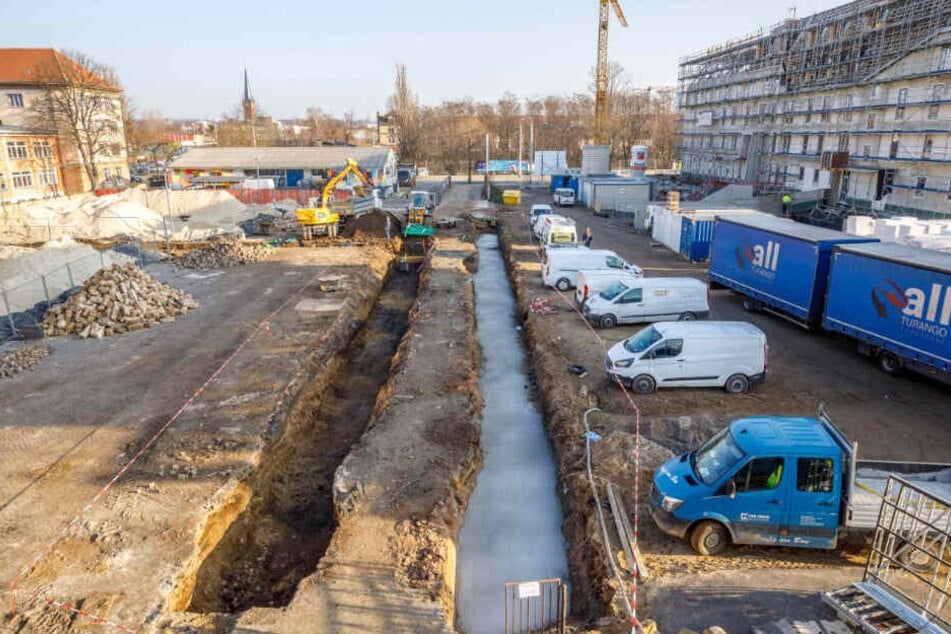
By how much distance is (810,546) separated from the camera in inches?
360

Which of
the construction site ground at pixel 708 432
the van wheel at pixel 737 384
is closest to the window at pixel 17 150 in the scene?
the construction site ground at pixel 708 432

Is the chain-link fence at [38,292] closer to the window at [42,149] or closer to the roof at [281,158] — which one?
the window at [42,149]

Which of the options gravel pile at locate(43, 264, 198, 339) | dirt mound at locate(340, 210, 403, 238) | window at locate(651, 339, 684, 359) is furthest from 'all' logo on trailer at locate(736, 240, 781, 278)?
dirt mound at locate(340, 210, 403, 238)

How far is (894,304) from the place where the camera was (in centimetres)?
1528

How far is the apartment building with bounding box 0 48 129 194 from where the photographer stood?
5731 centimetres

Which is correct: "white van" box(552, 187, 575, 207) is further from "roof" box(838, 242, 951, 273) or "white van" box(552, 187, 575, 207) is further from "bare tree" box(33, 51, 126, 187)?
"bare tree" box(33, 51, 126, 187)

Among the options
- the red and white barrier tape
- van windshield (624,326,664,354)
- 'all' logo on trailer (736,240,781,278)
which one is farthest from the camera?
'all' logo on trailer (736,240,781,278)

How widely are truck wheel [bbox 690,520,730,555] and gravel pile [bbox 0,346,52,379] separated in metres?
18.4

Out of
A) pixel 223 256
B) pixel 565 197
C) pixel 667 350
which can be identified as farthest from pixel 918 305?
pixel 565 197

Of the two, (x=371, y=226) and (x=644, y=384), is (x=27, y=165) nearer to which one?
(x=371, y=226)

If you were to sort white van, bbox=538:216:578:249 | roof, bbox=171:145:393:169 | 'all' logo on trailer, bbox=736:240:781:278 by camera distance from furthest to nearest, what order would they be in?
1. roof, bbox=171:145:393:169
2. white van, bbox=538:216:578:249
3. 'all' logo on trailer, bbox=736:240:781:278

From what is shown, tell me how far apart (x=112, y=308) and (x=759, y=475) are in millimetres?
20843

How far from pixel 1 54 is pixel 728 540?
81.1 meters

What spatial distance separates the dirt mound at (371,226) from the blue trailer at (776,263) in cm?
2158
